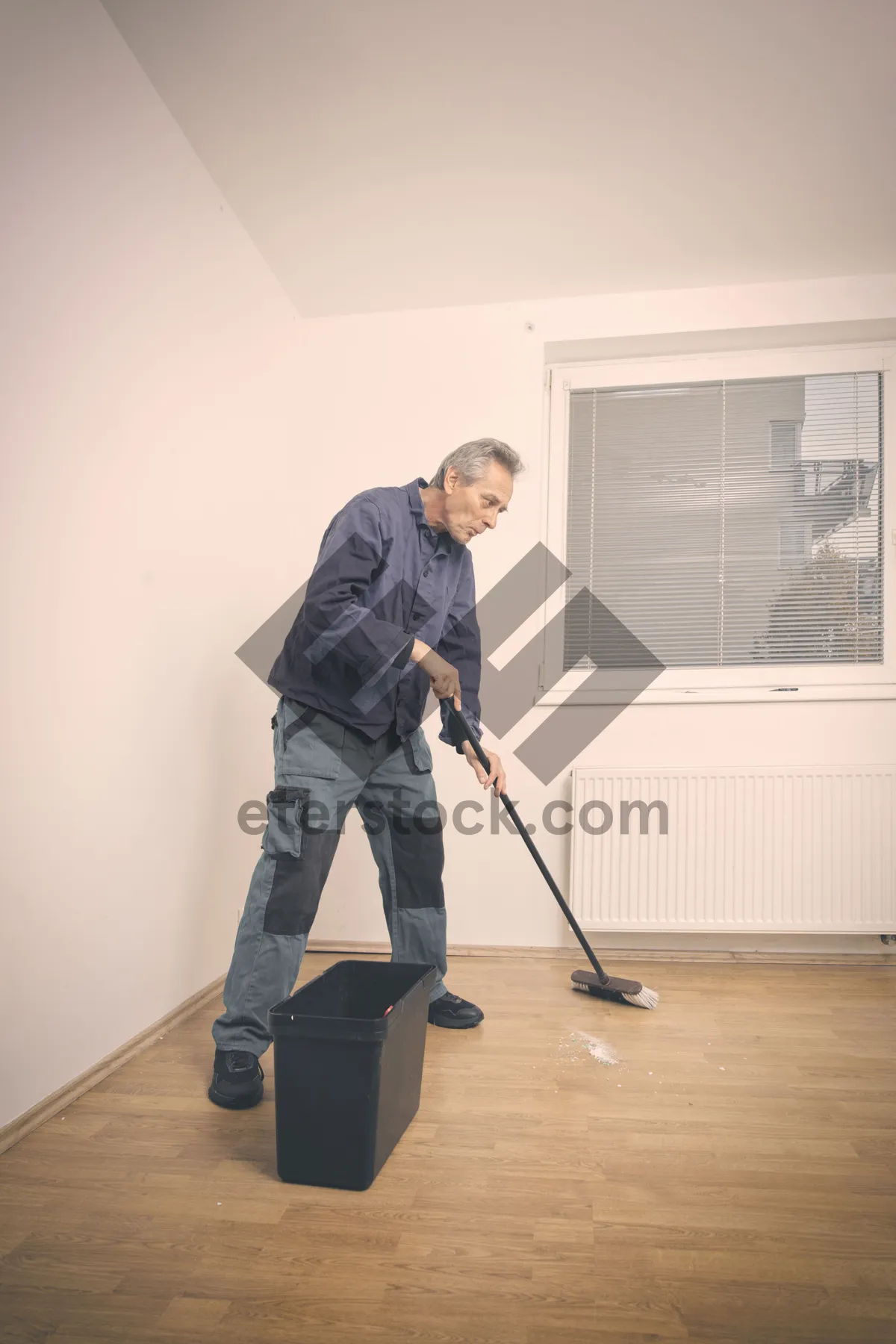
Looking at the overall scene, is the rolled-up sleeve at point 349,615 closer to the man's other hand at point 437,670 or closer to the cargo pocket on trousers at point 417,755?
the man's other hand at point 437,670

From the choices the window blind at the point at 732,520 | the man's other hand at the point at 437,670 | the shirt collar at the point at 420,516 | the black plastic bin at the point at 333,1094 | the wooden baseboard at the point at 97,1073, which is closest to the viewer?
the black plastic bin at the point at 333,1094

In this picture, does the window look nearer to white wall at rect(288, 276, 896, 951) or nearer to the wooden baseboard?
white wall at rect(288, 276, 896, 951)

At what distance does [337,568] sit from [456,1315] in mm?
1302

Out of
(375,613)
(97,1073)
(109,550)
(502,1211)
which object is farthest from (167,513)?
(502,1211)

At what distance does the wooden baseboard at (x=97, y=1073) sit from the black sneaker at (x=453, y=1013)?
2.10 feet

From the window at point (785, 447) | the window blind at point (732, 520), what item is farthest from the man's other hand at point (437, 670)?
the window at point (785, 447)

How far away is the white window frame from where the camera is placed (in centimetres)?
304

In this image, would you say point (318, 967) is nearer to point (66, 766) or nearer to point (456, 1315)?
point (66, 766)

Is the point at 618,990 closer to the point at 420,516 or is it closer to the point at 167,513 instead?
the point at 420,516

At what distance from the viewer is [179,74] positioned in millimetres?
2096

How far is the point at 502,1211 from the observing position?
137cm

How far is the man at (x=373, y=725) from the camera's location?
1812mm

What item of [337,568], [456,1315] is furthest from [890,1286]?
[337,568]

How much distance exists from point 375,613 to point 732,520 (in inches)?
67.0
